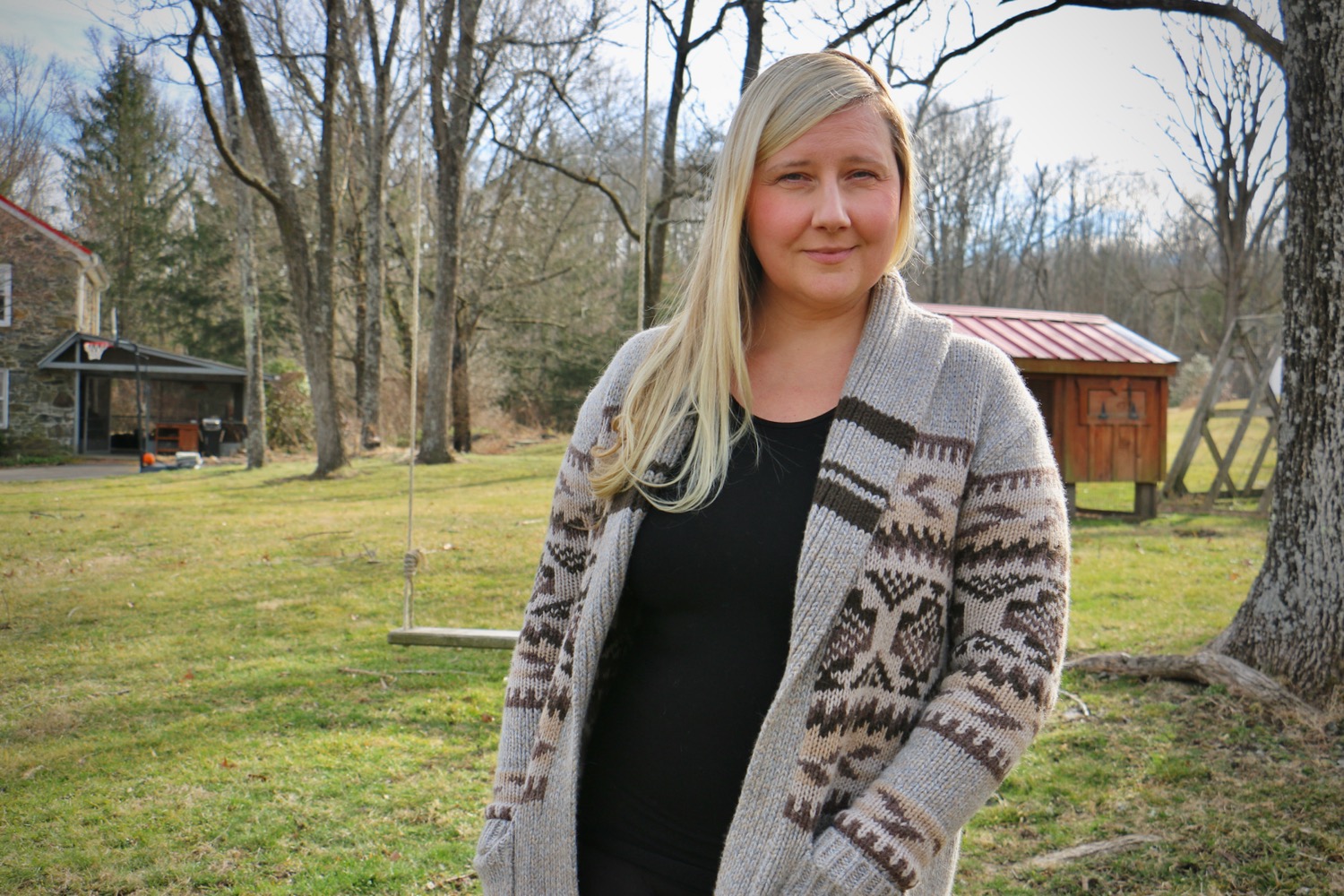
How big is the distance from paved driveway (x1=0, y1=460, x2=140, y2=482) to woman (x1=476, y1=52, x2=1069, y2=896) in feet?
9.83

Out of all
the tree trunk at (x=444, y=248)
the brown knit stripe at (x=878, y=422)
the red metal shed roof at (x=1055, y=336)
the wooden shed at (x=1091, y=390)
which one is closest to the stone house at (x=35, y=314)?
the brown knit stripe at (x=878, y=422)

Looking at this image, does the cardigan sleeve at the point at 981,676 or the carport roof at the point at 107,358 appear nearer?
the cardigan sleeve at the point at 981,676

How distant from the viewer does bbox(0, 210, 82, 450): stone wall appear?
3.45 meters

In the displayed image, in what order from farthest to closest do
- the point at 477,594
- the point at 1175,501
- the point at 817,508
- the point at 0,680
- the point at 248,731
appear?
1. the point at 1175,501
2. the point at 477,594
3. the point at 248,731
4. the point at 0,680
5. the point at 817,508

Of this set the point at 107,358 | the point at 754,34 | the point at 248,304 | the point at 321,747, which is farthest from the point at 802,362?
the point at 248,304

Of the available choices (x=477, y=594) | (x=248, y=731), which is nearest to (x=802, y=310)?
(x=248, y=731)

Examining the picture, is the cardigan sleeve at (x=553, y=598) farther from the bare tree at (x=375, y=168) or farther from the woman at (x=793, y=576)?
the bare tree at (x=375, y=168)

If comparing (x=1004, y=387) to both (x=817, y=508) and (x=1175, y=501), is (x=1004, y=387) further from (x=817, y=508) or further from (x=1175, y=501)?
(x=1175, y=501)

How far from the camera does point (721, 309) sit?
1.55 meters

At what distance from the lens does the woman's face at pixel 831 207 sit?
1.42m

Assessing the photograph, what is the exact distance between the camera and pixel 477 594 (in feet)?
20.6

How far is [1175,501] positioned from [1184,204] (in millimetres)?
8982

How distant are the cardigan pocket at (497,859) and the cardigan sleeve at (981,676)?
0.49 metres

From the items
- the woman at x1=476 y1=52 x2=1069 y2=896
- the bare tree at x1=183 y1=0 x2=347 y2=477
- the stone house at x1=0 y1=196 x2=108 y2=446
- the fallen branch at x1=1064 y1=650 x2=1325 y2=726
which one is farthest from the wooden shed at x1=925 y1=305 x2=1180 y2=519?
the woman at x1=476 y1=52 x2=1069 y2=896
